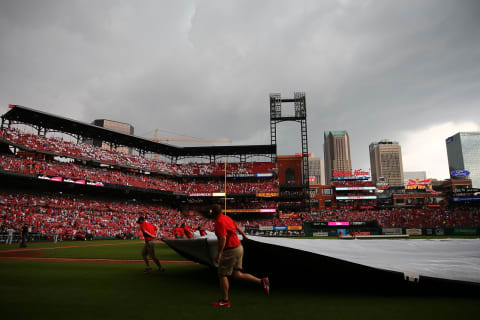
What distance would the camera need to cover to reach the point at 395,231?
40406 mm

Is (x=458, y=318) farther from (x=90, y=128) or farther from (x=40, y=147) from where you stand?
(x=90, y=128)

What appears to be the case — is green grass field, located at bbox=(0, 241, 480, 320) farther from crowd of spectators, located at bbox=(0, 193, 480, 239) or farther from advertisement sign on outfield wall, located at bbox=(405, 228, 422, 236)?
advertisement sign on outfield wall, located at bbox=(405, 228, 422, 236)

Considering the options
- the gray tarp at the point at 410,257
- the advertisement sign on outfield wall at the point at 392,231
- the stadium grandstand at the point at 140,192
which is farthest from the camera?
the advertisement sign on outfield wall at the point at 392,231

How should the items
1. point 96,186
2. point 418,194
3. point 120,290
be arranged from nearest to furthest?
1. point 120,290
2. point 96,186
3. point 418,194

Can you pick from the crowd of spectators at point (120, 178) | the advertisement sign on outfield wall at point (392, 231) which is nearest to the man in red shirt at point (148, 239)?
the crowd of spectators at point (120, 178)

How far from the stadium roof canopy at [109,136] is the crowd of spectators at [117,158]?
6.13ft

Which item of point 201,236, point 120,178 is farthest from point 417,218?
point 120,178

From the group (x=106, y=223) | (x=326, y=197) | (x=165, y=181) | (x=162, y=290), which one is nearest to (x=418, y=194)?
(x=326, y=197)

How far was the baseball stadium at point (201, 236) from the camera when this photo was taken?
16.1 feet

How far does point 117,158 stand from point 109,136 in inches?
149

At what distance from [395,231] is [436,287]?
39.8 m

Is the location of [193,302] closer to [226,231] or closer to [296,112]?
[226,231]

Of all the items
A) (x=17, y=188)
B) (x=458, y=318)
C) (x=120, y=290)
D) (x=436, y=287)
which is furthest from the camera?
(x=17, y=188)

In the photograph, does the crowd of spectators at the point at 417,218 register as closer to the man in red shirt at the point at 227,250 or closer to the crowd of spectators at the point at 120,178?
the crowd of spectators at the point at 120,178
